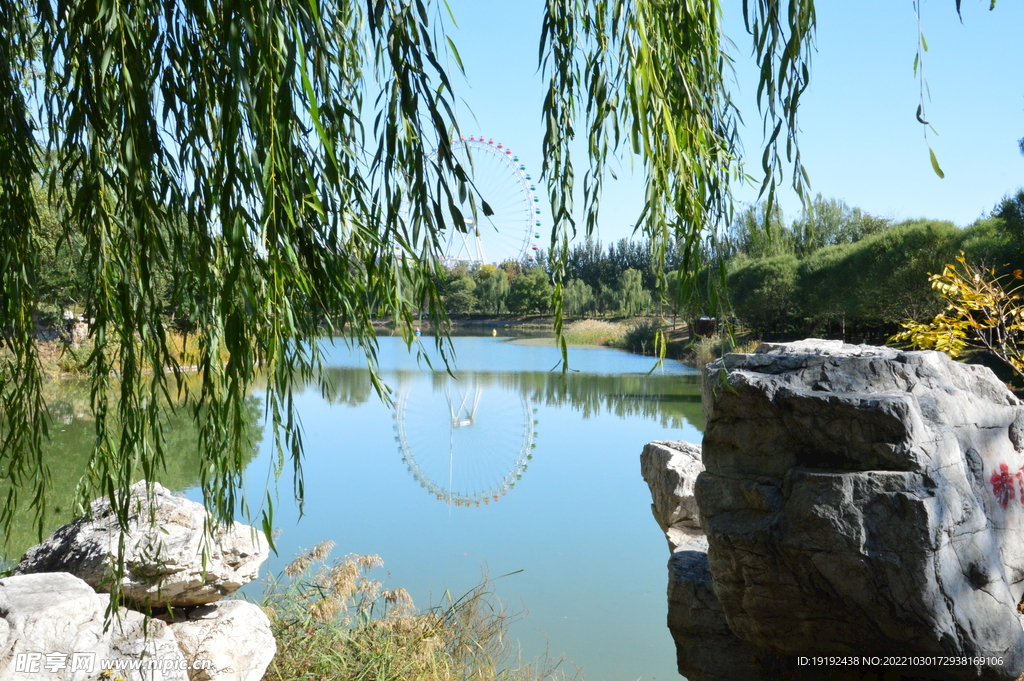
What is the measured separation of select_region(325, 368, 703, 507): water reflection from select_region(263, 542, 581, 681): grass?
3.14 m

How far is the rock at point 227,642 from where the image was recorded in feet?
9.10

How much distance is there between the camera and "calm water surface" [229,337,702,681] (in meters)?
4.48

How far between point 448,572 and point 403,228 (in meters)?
4.14

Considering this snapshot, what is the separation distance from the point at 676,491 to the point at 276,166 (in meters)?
3.81

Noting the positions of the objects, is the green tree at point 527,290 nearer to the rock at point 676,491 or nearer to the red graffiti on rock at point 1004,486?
the rock at point 676,491

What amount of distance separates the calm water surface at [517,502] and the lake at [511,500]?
0.05 ft

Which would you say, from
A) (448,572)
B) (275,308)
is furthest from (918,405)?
(448,572)

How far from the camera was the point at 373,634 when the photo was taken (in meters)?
3.60

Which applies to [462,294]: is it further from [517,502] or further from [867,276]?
[517,502]

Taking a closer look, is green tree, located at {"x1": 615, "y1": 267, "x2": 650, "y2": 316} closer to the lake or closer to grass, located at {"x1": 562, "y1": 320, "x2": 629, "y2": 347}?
grass, located at {"x1": 562, "y1": 320, "x2": 629, "y2": 347}

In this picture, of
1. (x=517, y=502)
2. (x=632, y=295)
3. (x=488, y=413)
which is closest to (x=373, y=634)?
(x=517, y=502)

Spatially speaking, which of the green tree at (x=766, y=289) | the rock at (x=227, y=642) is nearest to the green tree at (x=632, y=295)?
the green tree at (x=766, y=289)

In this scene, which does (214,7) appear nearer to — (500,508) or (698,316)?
(698,316)

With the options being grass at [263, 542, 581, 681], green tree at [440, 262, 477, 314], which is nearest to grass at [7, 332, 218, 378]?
grass at [263, 542, 581, 681]
